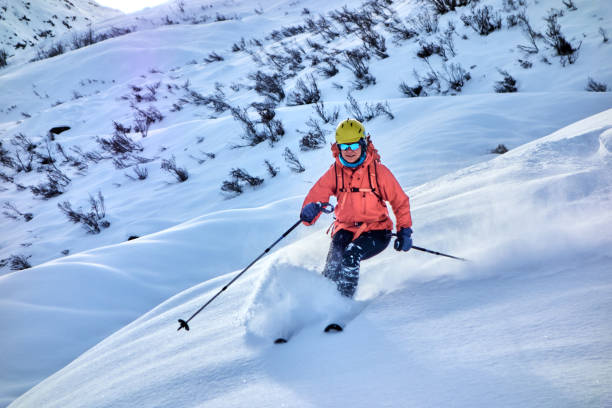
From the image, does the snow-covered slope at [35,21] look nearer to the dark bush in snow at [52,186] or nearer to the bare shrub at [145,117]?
the bare shrub at [145,117]

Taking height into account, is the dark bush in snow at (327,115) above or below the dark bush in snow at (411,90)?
below

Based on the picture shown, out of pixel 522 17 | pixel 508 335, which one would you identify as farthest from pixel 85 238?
pixel 522 17

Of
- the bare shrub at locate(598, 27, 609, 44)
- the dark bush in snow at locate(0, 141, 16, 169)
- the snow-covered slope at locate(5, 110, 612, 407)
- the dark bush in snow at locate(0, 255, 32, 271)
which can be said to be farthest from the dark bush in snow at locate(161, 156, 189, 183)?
the bare shrub at locate(598, 27, 609, 44)

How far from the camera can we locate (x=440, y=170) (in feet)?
12.3

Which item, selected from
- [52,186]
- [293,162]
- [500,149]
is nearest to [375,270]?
[500,149]

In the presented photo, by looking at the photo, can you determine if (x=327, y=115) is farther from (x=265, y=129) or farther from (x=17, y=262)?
(x=17, y=262)

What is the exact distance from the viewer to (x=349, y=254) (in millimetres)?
2082

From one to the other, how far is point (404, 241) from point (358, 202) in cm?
45

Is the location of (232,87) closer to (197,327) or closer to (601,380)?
(197,327)

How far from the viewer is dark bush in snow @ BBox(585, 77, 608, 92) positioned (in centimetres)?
412

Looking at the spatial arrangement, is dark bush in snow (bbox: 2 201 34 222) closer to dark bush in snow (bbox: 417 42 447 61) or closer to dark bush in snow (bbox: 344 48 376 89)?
dark bush in snow (bbox: 344 48 376 89)

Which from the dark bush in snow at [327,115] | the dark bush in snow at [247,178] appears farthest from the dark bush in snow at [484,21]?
the dark bush in snow at [247,178]

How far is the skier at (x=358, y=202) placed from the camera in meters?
2.15

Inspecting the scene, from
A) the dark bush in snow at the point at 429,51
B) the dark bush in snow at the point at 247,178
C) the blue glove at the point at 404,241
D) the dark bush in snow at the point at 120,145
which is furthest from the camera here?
the dark bush in snow at the point at 120,145
